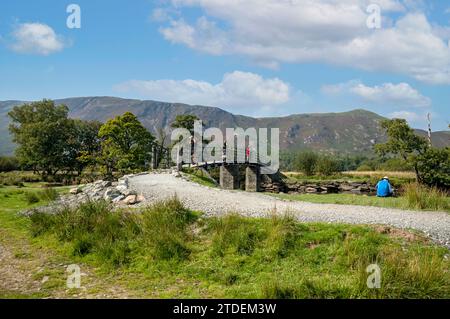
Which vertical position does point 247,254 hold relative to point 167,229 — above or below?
below

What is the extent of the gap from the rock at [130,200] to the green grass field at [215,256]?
2315 mm

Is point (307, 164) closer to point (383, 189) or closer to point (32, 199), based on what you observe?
point (383, 189)

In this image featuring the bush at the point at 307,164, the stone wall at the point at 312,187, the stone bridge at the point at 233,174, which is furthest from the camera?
the bush at the point at 307,164

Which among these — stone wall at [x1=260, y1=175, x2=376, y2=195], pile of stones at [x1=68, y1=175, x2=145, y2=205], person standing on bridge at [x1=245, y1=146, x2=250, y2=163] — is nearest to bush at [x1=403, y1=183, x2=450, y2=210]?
pile of stones at [x1=68, y1=175, x2=145, y2=205]

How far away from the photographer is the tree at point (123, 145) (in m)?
33.3

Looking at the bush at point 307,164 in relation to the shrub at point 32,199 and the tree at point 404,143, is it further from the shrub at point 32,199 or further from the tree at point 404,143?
the shrub at point 32,199

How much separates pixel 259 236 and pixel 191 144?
2410 centimetres

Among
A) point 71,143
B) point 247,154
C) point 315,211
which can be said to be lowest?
point 315,211

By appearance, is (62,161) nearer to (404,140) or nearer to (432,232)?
(404,140)

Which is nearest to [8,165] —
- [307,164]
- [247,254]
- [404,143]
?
[307,164]

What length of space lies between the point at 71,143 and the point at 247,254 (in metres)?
50.4

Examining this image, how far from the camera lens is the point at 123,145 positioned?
113 ft

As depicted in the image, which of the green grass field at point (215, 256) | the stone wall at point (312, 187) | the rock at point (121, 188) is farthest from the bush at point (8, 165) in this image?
the green grass field at point (215, 256)

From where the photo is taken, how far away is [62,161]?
5316 centimetres
